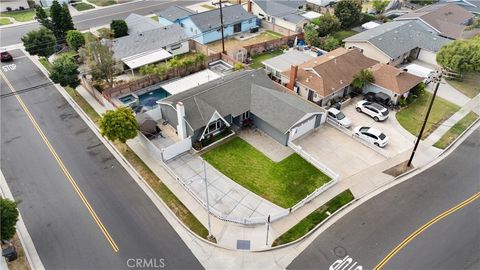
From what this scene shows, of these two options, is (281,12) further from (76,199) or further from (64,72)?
(76,199)

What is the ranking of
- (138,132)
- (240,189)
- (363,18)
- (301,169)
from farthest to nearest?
(363,18), (138,132), (301,169), (240,189)

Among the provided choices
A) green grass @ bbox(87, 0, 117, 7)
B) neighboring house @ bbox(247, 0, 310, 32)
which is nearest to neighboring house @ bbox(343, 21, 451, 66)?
neighboring house @ bbox(247, 0, 310, 32)

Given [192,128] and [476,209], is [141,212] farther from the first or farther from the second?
[476,209]

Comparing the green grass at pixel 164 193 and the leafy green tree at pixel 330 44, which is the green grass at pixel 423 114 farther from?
the green grass at pixel 164 193

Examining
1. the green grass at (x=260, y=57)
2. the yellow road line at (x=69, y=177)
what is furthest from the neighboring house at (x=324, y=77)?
the yellow road line at (x=69, y=177)

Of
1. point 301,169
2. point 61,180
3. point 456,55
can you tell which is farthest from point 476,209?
point 61,180

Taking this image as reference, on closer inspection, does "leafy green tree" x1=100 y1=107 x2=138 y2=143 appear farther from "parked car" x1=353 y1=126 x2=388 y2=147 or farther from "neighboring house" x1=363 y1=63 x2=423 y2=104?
"neighboring house" x1=363 y1=63 x2=423 y2=104

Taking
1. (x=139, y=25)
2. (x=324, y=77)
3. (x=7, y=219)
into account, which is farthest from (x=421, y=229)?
(x=139, y=25)
